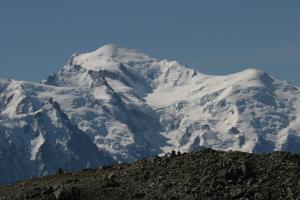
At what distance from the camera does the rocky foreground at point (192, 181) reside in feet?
191

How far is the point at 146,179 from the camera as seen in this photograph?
6231 centimetres

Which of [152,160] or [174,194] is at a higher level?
[152,160]

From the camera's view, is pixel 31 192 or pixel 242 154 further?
pixel 242 154

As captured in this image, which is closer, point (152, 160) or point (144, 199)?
point (144, 199)

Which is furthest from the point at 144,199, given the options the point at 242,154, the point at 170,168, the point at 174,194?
the point at 242,154

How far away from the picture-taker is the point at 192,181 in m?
60.2

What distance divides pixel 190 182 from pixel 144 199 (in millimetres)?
3412

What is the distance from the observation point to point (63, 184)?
63.3 meters

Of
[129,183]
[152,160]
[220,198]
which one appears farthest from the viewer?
[152,160]

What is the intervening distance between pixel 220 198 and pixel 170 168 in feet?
22.7

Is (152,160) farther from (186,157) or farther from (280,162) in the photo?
(280,162)

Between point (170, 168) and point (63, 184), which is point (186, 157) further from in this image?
point (63, 184)

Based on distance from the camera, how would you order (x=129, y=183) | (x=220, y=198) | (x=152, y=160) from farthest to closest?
1. (x=152, y=160)
2. (x=129, y=183)
3. (x=220, y=198)

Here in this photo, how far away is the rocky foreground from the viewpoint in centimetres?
5828
